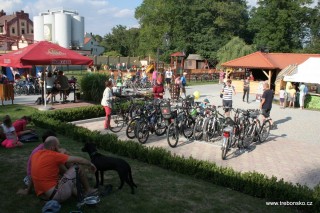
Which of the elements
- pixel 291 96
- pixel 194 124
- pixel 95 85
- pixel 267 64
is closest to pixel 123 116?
pixel 194 124

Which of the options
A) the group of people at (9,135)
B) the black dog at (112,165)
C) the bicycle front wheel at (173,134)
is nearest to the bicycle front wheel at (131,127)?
the bicycle front wheel at (173,134)

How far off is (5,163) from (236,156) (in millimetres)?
5704

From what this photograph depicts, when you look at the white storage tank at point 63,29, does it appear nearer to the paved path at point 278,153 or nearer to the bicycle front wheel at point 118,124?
the paved path at point 278,153

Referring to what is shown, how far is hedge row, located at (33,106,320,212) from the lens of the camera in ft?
18.0

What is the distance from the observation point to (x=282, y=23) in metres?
46.0

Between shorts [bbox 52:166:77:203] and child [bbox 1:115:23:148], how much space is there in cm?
400

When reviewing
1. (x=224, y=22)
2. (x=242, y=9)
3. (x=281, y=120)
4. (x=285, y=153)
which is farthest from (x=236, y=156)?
(x=242, y=9)

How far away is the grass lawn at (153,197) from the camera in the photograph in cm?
503

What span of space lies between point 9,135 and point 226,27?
165ft

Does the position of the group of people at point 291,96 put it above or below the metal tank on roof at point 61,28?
below

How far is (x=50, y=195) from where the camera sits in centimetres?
492

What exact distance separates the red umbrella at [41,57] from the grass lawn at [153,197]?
21.9ft

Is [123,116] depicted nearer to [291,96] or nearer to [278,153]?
[278,153]

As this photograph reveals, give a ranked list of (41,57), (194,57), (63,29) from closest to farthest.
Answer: (41,57) < (194,57) < (63,29)
